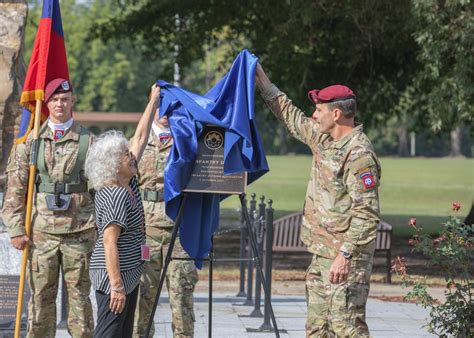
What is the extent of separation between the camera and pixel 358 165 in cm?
652

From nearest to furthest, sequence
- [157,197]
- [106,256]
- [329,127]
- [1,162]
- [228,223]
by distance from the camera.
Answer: [106,256] < [329,127] < [157,197] < [1,162] < [228,223]

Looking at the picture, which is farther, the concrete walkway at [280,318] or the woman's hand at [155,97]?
the concrete walkway at [280,318]

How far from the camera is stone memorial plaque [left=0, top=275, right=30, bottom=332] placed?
8.41 metres

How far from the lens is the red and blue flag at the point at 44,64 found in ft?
26.4

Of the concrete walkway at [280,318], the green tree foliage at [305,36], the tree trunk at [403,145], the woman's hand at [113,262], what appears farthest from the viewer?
the tree trunk at [403,145]

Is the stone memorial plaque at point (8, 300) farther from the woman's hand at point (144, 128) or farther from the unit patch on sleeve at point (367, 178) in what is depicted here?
the unit patch on sleeve at point (367, 178)

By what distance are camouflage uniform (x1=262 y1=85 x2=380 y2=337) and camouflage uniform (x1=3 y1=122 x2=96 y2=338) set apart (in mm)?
1662

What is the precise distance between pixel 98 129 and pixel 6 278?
79.3ft

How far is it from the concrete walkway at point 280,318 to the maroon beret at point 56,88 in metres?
2.98

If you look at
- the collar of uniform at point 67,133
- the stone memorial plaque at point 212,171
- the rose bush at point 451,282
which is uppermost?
the collar of uniform at point 67,133

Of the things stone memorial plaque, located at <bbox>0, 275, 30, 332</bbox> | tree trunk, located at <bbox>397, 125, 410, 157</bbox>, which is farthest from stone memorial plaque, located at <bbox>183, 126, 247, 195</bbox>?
tree trunk, located at <bbox>397, 125, 410, 157</bbox>

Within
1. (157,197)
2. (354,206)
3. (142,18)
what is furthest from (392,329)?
(142,18)

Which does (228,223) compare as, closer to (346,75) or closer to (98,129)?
(346,75)

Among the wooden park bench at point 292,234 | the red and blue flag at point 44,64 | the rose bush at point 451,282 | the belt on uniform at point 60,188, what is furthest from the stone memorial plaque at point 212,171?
the wooden park bench at point 292,234
